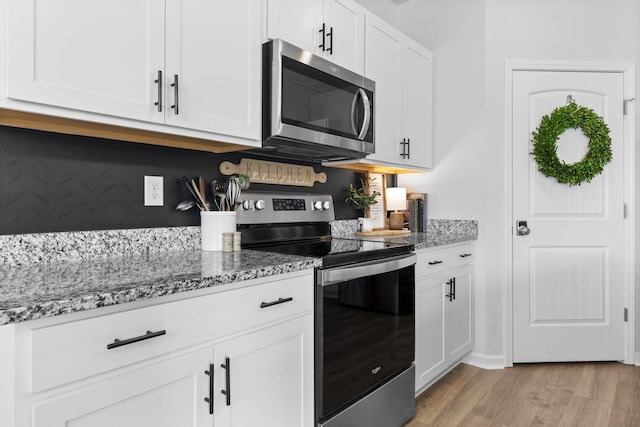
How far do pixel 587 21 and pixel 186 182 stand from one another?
9.38ft

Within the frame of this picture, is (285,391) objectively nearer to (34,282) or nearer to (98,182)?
(34,282)

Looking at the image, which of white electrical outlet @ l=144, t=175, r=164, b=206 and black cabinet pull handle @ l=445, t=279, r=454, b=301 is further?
black cabinet pull handle @ l=445, t=279, r=454, b=301

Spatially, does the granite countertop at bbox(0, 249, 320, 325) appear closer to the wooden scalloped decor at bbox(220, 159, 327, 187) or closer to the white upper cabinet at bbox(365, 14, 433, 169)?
the wooden scalloped decor at bbox(220, 159, 327, 187)

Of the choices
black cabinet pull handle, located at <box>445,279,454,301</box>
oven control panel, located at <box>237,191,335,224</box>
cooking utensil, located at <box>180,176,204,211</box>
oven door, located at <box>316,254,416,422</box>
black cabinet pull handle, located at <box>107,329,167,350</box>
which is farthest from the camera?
black cabinet pull handle, located at <box>445,279,454,301</box>

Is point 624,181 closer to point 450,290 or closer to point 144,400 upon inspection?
point 450,290

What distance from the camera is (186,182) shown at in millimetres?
1860

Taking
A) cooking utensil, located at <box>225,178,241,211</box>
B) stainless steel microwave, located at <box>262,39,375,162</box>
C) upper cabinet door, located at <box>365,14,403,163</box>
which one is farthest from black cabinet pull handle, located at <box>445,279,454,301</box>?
cooking utensil, located at <box>225,178,241,211</box>

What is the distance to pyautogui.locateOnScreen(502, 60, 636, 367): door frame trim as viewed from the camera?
9.37 feet

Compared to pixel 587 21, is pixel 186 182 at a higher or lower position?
lower

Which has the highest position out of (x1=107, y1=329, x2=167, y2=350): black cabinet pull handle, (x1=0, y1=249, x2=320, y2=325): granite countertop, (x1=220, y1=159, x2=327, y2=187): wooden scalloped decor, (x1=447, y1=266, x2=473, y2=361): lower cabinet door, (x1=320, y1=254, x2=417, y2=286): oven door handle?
(x1=220, y1=159, x2=327, y2=187): wooden scalloped decor

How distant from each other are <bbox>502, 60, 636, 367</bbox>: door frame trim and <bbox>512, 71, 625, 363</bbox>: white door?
0.03 meters

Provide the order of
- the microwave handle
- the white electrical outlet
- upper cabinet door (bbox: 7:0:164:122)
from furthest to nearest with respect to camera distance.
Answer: the microwave handle, the white electrical outlet, upper cabinet door (bbox: 7:0:164:122)

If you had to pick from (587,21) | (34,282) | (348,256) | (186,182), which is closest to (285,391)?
(348,256)

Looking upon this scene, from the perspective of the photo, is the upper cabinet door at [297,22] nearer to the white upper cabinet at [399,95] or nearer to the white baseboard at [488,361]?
the white upper cabinet at [399,95]
